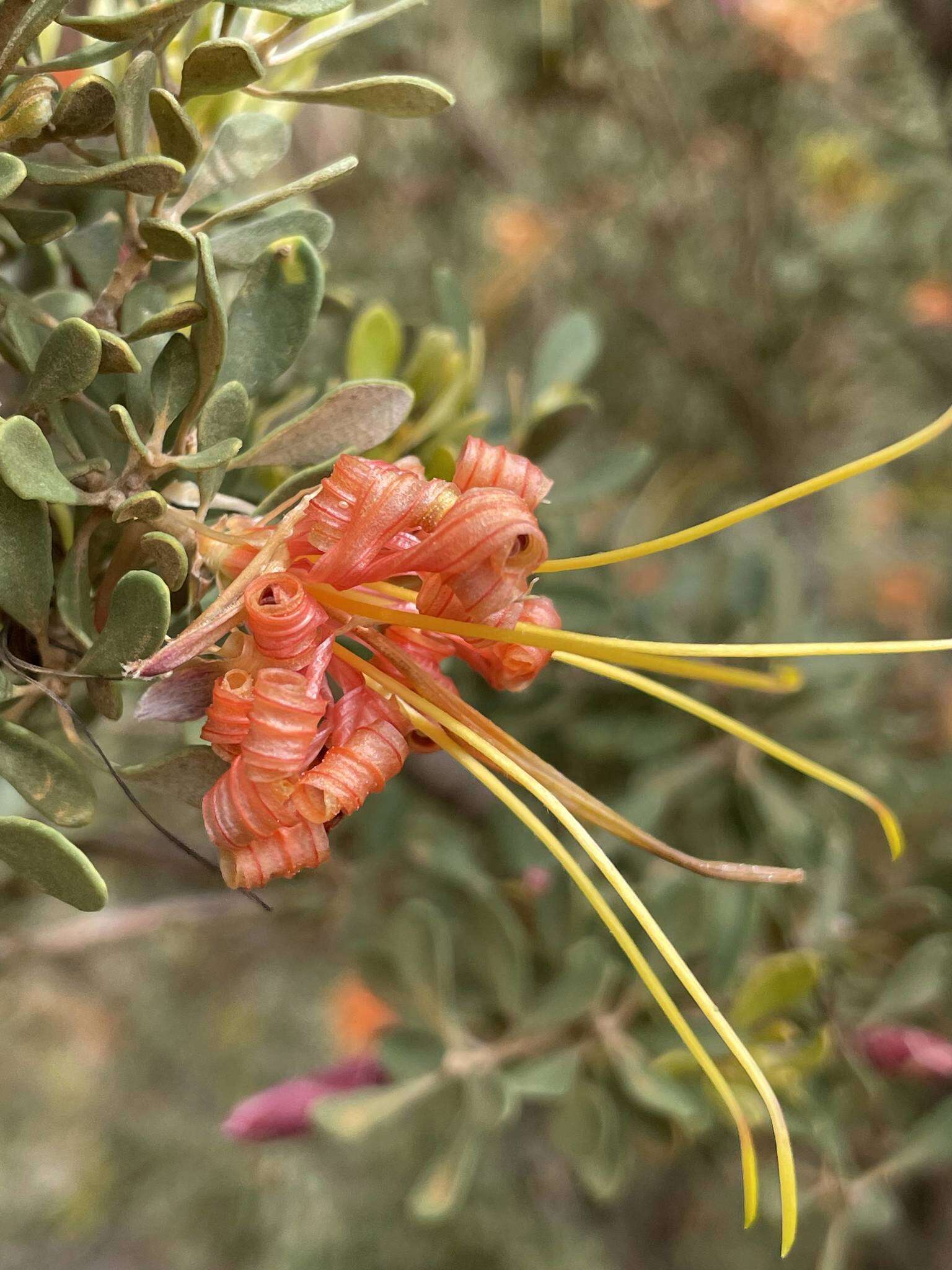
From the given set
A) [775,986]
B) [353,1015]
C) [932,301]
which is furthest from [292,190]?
[353,1015]

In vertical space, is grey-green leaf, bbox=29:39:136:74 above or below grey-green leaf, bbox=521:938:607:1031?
above

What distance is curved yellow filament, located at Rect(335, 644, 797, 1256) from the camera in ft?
1.00

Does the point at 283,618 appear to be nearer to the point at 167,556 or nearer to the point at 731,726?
the point at 167,556

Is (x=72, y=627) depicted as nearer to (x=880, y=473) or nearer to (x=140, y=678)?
(x=140, y=678)

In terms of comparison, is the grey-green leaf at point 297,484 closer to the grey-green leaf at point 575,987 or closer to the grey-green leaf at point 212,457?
the grey-green leaf at point 212,457

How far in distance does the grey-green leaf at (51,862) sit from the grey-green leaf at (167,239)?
189 millimetres

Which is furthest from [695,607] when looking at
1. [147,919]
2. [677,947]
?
[147,919]

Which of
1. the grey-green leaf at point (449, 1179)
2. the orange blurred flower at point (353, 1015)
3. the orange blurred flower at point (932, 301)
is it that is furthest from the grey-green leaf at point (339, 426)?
the orange blurred flower at point (353, 1015)

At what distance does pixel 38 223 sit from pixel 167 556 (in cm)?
14

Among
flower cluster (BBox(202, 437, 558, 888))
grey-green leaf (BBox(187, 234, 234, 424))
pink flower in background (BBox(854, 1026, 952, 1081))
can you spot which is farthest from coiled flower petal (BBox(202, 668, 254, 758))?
pink flower in background (BBox(854, 1026, 952, 1081))

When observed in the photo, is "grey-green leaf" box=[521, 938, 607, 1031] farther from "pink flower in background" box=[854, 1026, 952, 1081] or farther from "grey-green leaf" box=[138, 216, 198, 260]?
"grey-green leaf" box=[138, 216, 198, 260]

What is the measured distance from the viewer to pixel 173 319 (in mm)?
330

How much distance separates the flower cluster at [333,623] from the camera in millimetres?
298

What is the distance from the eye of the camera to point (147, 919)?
0.84 metres
